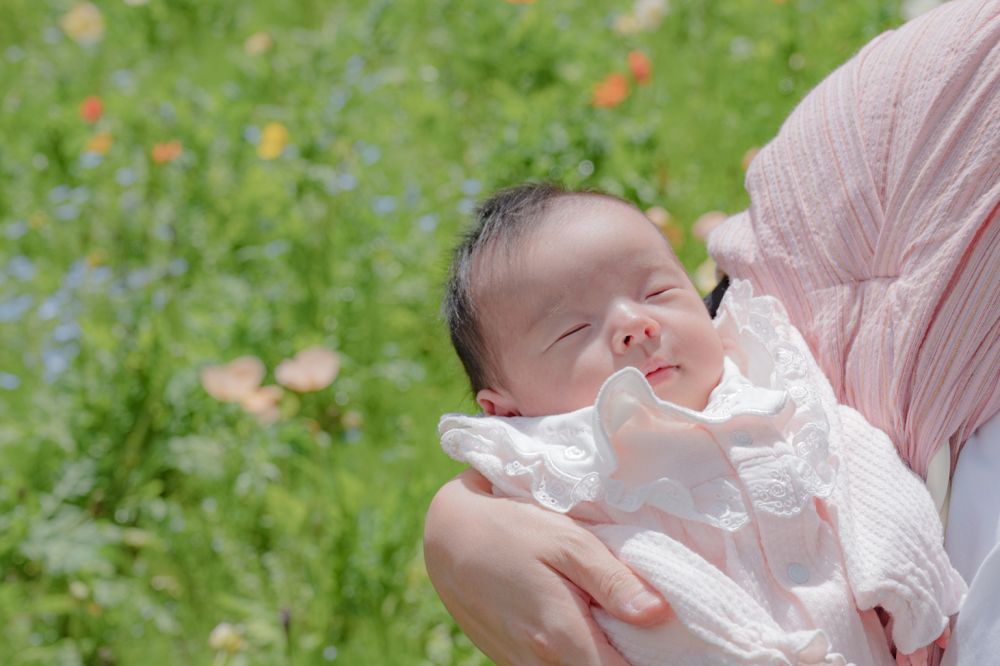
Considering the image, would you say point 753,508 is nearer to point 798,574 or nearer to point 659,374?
point 798,574

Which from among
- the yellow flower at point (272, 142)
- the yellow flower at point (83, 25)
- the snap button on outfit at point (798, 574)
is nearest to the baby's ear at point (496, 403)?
the snap button on outfit at point (798, 574)

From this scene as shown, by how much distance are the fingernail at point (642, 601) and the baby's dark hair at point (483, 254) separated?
0.45 metres

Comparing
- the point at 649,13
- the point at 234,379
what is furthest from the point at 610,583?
the point at 649,13

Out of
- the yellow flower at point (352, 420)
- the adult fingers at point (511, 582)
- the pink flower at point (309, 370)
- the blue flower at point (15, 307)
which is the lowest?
the blue flower at point (15, 307)

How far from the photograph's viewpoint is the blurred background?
1957 mm

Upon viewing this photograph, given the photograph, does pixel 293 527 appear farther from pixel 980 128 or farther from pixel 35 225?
pixel 35 225

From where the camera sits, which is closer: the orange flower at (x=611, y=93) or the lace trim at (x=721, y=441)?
the lace trim at (x=721, y=441)

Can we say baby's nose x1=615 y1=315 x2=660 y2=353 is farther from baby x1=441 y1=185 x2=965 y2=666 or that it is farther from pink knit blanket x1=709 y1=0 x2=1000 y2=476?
pink knit blanket x1=709 y1=0 x2=1000 y2=476

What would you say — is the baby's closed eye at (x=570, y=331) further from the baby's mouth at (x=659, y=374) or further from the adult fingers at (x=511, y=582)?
the adult fingers at (x=511, y=582)

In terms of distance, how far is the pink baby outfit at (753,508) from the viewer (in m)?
1.04

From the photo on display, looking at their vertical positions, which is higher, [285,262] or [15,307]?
[285,262]

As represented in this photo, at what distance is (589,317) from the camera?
1.30 metres

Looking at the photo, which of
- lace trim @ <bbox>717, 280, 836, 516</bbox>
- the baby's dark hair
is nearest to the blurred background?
the baby's dark hair

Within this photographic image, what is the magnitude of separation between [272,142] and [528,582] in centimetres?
235
